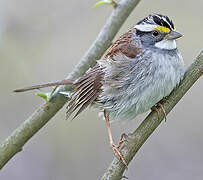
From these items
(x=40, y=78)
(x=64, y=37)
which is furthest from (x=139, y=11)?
(x=40, y=78)

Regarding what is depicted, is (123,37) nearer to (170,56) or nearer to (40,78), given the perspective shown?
(170,56)

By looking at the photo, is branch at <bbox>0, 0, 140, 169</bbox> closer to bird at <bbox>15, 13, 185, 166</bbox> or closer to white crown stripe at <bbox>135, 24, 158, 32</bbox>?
bird at <bbox>15, 13, 185, 166</bbox>

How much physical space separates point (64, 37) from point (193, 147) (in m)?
2.64

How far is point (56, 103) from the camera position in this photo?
4.38 m

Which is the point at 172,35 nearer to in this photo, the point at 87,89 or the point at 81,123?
the point at 87,89

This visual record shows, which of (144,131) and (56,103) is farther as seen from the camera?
(56,103)

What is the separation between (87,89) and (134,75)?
535 millimetres

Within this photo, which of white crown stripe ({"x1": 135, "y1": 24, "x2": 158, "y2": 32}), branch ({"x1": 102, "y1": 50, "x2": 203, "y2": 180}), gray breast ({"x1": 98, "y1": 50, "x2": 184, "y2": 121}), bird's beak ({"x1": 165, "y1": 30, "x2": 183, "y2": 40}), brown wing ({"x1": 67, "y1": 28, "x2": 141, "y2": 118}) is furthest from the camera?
brown wing ({"x1": 67, "y1": 28, "x2": 141, "y2": 118})

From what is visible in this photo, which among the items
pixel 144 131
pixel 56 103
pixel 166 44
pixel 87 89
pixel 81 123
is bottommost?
pixel 81 123

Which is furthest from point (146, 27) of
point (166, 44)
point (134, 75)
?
point (134, 75)

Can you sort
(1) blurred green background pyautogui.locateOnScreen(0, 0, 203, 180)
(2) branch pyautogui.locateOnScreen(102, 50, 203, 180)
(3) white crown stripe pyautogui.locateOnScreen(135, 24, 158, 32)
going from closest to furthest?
1. (2) branch pyautogui.locateOnScreen(102, 50, 203, 180)
2. (3) white crown stripe pyautogui.locateOnScreen(135, 24, 158, 32)
3. (1) blurred green background pyautogui.locateOnScreen(0, 0, 203, 180)

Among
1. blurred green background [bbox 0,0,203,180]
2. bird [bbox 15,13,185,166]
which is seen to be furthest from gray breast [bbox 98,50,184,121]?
blurred green background [bbox 0,0,203,180]

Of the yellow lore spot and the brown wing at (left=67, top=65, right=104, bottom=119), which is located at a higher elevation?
the yellow lore spot

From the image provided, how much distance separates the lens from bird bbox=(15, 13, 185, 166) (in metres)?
4.24
